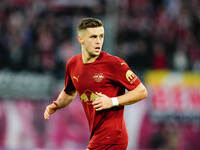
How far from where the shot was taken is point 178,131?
14.0 metres

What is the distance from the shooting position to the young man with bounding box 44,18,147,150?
607cm

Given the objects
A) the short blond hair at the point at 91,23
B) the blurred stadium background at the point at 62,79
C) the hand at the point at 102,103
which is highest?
the short blond hair at the point at 91,23

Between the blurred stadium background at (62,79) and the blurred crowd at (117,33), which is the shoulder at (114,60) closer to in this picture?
the blurred stadium background at (62,79)

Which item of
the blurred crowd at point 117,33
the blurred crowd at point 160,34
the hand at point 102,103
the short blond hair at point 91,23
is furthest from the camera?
the blurred crowd at point 160,34

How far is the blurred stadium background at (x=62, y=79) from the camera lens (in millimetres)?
13469

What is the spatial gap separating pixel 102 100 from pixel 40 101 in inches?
309

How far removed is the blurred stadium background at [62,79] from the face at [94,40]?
663cm

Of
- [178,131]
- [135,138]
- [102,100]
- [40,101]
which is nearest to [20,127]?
[40,101]

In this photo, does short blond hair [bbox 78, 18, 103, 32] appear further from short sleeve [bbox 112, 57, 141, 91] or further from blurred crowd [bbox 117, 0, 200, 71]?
blurred crowd [bbox 117, 0, 200, 71]

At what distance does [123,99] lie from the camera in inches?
235

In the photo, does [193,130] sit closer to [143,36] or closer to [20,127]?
[143,36]

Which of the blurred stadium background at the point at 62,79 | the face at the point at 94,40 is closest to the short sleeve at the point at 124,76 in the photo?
the face at the point at 94,40

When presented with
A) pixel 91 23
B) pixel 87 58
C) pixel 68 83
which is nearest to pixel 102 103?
pixel 87 58

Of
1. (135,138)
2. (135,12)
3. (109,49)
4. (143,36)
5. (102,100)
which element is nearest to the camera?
(102,100)
